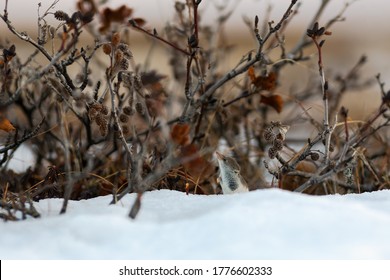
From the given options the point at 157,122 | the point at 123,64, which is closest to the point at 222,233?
the point at 123,64

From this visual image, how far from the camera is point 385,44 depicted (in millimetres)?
10961

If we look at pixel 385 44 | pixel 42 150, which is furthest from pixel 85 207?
pixel 385 44

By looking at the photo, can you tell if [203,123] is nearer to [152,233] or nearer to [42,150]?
[42,150]

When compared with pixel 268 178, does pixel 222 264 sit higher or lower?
lower

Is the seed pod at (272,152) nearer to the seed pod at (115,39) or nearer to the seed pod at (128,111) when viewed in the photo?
the seed pod at (128,111)

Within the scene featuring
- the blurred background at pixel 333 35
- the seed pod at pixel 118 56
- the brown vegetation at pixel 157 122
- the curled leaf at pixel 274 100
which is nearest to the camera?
the brown vegetation at pixel 157 122

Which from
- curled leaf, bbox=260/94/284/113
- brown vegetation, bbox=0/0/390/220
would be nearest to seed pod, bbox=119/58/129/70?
brown vegetation, bbox=0/0/390/220

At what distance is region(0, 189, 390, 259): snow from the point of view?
5.98 ft

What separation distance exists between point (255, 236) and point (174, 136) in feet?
1.20

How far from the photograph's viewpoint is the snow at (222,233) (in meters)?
1.82

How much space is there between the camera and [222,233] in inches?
74.0

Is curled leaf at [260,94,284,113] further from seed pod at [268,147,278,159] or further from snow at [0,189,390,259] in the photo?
snow at [0,189,390,259]

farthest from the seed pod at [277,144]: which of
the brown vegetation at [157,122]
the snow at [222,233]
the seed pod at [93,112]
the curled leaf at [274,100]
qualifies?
the seed pod at [93,112]

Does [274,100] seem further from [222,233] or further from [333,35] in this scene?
[333,35]
